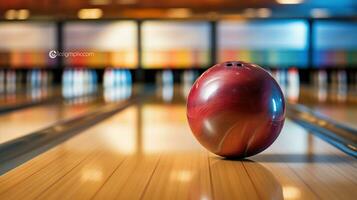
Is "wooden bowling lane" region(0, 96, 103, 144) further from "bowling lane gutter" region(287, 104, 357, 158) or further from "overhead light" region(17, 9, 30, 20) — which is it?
"bowling lane gutter" region(287, 104, 357, 158)

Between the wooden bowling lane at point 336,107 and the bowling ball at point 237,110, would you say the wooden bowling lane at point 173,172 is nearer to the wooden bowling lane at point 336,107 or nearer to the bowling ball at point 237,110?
the bowling ball at point 237,110

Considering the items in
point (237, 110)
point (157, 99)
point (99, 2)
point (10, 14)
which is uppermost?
point (99, 2)

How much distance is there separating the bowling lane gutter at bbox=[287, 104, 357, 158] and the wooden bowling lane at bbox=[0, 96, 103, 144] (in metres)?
1.80

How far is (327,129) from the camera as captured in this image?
4004 mm

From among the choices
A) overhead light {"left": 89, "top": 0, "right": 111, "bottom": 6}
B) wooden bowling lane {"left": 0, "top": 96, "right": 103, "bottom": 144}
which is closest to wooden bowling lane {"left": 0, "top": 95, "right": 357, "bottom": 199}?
wooden bowling lane {"left": 0, "top": 96, "right": 103, "bottom": 144}

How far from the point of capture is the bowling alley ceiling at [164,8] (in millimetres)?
7059

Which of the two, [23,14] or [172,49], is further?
[172,49]

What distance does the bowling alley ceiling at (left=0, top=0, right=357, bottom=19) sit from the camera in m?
7.06

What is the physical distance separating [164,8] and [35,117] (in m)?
3.27

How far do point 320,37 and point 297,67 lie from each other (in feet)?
2.09

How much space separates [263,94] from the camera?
8.43ft

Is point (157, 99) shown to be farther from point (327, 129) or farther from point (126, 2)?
point (327, 129)

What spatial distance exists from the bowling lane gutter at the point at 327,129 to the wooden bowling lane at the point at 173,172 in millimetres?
89

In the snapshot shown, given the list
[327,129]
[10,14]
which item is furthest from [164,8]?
[327,129]
